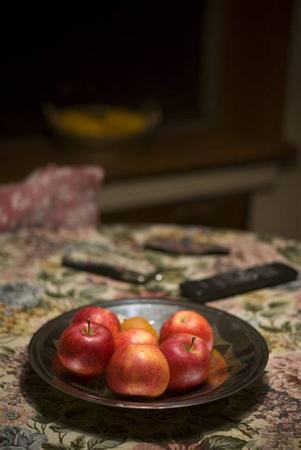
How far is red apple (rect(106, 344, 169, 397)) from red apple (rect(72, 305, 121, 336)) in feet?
0.32

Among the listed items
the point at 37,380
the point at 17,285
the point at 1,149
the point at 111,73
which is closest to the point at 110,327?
the point at 37,380

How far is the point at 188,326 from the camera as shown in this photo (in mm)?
969

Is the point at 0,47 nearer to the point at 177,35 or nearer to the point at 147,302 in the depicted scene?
the point at 177,35

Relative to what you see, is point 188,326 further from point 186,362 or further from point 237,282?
point 237,282

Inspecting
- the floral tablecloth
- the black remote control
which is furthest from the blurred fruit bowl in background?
the black remote control

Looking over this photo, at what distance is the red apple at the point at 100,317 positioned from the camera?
0.97 metres

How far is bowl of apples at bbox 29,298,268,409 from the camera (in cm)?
86

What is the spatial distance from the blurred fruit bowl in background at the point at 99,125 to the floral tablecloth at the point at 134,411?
3.32 ft

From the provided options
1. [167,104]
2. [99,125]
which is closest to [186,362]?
[99,125]

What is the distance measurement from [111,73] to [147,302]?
1.78 m

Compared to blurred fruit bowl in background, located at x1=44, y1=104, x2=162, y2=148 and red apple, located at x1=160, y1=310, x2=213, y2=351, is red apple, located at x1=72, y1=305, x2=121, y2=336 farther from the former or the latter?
blurred fruit bowl in background, located at x1=44, y1=104, x2=162, y2=148

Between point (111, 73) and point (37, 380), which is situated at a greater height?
point (111, 73)

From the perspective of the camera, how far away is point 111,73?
9.01 feet

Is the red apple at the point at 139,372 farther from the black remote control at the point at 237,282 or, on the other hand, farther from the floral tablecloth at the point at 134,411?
the black remote control at the point at 237,282
